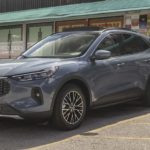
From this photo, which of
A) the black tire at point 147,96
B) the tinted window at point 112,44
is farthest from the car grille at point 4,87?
the black tire at point 147,96

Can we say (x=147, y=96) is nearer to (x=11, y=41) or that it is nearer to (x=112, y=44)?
(x=112, y=44)

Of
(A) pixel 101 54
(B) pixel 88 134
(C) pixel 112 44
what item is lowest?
(B) pixel 88 134

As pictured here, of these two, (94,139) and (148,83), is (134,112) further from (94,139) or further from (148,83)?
(94,139)

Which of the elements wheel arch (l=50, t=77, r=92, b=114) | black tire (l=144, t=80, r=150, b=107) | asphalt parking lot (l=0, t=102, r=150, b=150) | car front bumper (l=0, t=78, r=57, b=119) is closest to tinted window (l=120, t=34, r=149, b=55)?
black tire (l=144, t=80, r=150, b=107)

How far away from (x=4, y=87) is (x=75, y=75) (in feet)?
3.99

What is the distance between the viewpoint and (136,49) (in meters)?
10.2

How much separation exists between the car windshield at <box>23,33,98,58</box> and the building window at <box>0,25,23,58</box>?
1621 centimetres

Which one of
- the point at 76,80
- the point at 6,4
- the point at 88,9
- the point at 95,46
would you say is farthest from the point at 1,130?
the point at 6,4

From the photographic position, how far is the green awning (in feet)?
59.4

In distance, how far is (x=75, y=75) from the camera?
26.9 feet

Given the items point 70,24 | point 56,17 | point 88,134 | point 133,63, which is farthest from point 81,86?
point 70,24

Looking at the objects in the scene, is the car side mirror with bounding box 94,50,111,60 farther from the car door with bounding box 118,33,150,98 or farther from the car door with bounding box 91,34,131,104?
the car door with bounding box 118,33,150,98

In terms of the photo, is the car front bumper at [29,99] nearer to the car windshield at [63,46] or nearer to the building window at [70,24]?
the car windshield at [63,46]

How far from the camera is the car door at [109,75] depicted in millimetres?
8719
